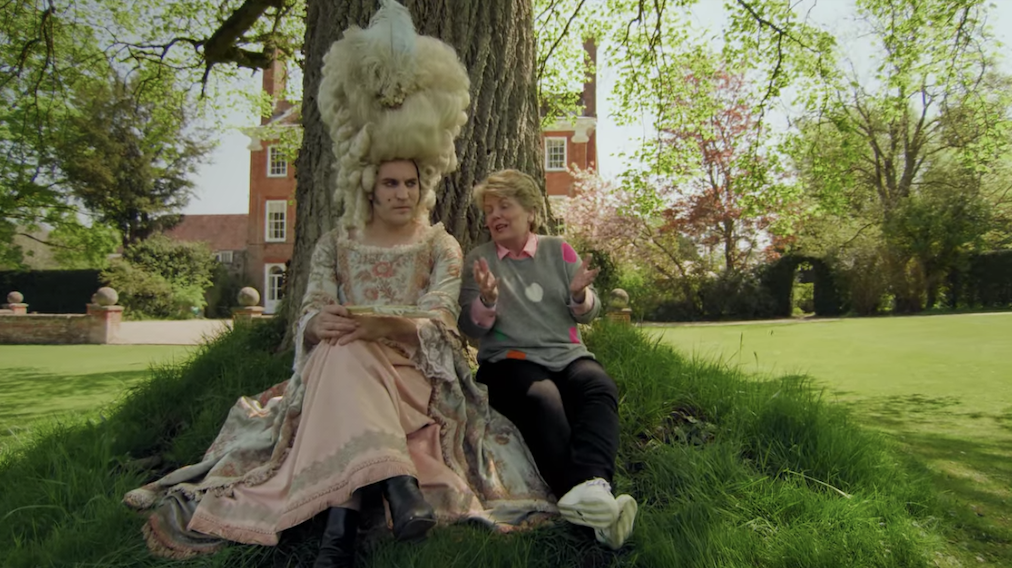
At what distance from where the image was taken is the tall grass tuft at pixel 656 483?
2221 millimetres

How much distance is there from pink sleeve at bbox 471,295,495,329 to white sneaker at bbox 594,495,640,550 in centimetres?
99

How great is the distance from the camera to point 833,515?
2389 millimetres

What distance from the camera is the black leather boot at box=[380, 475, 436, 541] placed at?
204 centimetres

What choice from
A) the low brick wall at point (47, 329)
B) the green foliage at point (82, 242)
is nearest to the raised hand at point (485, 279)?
the low brick wall at point (47, 329)

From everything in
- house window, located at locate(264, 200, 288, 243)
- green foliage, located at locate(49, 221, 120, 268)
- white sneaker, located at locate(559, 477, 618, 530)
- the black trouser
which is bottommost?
white sneaker, located at locate(559, 477, 618, 530)

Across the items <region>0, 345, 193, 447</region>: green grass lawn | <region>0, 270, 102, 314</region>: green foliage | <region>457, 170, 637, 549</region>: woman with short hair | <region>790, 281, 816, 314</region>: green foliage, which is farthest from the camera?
<region>0, 270, 102, 314</region>: green foliage

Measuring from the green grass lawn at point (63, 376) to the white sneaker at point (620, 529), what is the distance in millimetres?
3579

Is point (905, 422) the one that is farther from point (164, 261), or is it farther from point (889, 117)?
point (164, 261)

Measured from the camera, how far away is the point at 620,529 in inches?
88.1

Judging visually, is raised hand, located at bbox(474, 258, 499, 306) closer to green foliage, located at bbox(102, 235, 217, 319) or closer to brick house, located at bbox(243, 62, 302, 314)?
green foliage, located at bbox(102, 235, 217, 319)

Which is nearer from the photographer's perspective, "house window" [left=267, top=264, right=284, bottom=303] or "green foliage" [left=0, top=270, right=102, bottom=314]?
"green foliage" [left=0, top=270, right=102, bottom=314]

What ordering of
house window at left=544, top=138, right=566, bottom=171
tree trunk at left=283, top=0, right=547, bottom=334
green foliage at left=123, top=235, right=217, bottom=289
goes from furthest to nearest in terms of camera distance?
1. house window at left=544, top=138, right=566, bottom=171
2. green foliage at left=123, top=235, right=217, bottom=289
3. tree trunk at left=283, top=0, right=547, bottom=334

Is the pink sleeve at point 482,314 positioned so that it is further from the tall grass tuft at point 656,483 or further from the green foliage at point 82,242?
the green foliage at point 82,242

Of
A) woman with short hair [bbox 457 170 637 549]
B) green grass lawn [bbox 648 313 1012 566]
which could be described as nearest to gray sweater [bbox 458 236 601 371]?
woman with short hair [bbox 457 170 637 549]
